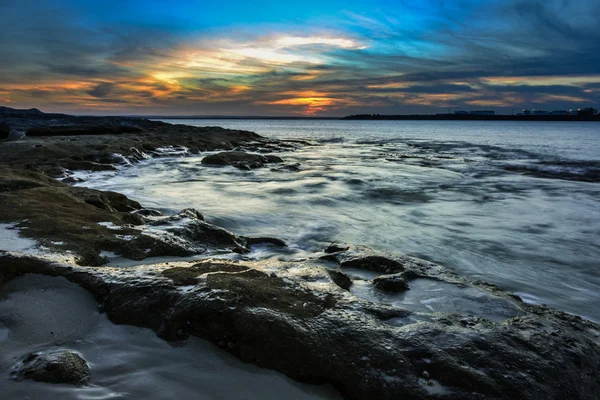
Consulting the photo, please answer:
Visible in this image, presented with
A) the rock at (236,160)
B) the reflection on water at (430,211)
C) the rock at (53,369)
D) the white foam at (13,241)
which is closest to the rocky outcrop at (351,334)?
the white foam at (13,241)

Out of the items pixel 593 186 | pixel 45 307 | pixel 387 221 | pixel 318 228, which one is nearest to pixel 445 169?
pixel 593 186

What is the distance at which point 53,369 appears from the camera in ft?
6.89

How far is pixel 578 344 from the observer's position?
283 centimetres

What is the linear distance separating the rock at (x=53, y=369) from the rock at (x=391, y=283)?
267 cm

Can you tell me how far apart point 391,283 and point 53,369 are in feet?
9.59

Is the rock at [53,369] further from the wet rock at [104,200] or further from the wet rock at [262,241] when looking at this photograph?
the wet rock at [104,200]

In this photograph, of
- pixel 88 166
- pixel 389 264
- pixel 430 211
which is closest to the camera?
pixel 389 264

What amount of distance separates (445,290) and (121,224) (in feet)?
13.4

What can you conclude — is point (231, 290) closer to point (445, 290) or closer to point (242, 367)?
point (242, 367)

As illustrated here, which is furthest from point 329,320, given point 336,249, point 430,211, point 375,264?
point 430,211

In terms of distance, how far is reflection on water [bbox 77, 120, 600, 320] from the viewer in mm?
5711

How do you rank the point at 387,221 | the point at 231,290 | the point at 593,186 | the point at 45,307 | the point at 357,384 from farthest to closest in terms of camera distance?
the point at 593,186, the point at 387,221, the point at 231,290, the point at 45,307, the point at 357,384

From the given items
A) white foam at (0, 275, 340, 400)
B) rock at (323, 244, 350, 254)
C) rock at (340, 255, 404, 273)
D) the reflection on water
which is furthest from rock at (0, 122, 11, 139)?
rock at (340, 255, 404, 273)

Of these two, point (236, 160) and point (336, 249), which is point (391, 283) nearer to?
point (336, 249)
